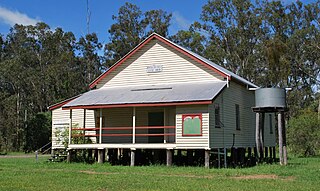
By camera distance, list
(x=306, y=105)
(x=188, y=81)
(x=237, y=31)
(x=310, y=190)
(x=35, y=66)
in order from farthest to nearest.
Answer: (x=35, y=66), (x=306, y=105), (x=237, y=31), (x=188, y=81), (x=310, y=190)

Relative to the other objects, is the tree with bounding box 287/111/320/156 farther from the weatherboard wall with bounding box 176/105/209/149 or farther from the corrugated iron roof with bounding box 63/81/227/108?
the weatherboard wall with bounding box 176/105/209/149

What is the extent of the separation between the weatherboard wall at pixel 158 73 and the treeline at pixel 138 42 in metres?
20.5

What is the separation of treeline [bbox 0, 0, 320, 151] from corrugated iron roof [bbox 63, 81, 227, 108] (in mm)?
21041

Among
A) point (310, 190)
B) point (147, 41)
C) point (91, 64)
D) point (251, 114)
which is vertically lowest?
point (310, 190)

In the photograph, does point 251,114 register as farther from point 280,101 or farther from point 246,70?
point 246,70

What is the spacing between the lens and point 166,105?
22906 mm

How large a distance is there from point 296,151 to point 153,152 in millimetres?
14908

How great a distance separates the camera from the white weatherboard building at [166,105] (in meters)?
22.9

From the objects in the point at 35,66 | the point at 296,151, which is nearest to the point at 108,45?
the point at 35,66

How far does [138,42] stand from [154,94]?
3382cm

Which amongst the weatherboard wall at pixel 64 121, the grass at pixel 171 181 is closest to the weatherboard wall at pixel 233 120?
the grass at pixel 171 181

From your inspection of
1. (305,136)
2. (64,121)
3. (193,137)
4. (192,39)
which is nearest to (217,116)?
(193,137)

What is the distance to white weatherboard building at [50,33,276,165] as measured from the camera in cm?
2291

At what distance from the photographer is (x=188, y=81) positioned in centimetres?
2616
